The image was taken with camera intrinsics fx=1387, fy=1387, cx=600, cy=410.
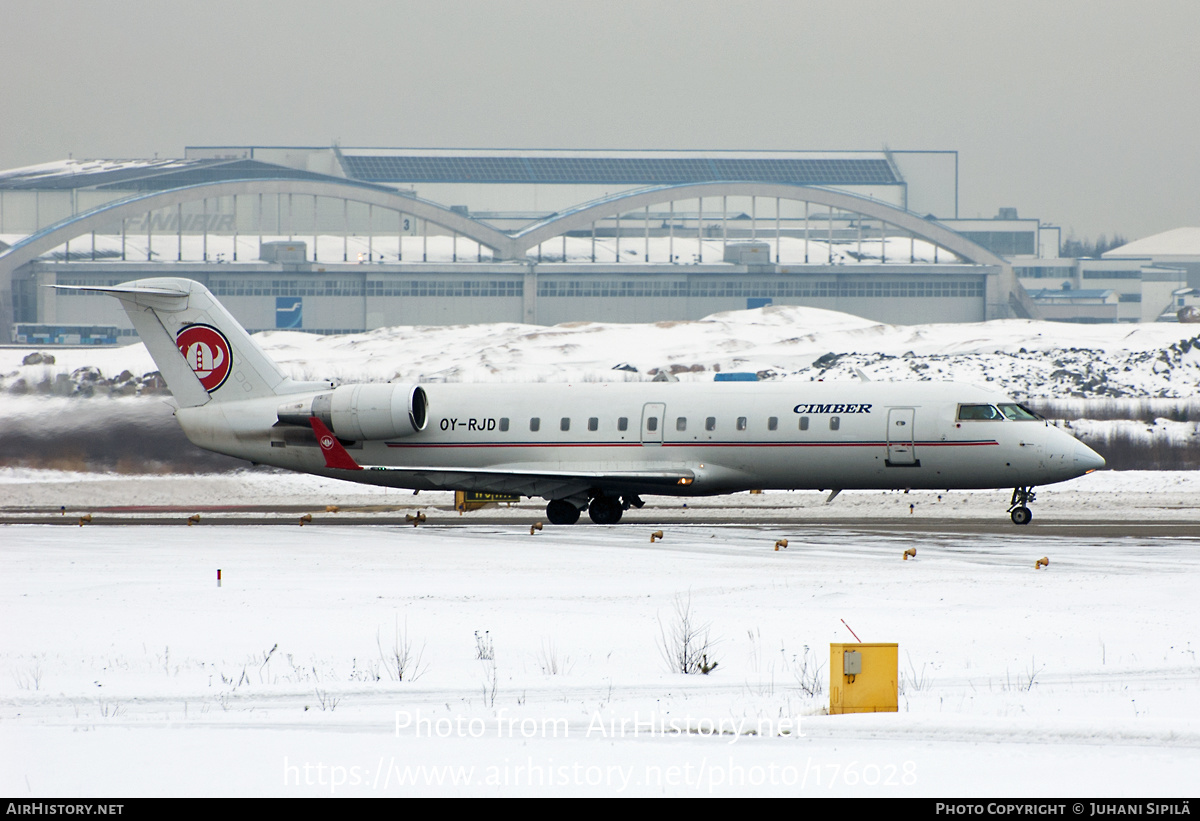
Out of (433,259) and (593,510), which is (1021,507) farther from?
(433,259)

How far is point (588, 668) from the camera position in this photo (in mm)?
13094

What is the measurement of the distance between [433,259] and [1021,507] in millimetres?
75224

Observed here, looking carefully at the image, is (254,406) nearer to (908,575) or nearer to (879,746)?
(908,575)

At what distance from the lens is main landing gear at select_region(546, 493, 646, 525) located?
101 ft

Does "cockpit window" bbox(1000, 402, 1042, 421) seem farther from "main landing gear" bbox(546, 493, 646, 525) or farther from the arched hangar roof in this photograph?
the arched hangar roof

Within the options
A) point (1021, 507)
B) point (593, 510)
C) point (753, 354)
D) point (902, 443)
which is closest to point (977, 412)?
point (902, 443)

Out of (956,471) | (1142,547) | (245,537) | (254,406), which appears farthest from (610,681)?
(254,406)

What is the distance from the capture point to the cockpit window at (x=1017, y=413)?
29047 mm

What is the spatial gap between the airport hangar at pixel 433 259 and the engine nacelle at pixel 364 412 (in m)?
65.3

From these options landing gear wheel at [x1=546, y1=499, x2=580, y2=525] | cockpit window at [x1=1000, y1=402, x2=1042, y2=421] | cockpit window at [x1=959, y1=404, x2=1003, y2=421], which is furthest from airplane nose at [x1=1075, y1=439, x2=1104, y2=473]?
landing gear wheel at [x1=546, y1=499, x2=580, y2=525]

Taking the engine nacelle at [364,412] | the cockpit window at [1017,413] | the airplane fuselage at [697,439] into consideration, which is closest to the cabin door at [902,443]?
the airplane fuselage at [697,439]

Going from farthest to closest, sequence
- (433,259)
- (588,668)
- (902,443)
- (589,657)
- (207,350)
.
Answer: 1. (433,259)
2. (207,350)
3. (902,443)
4. (589,657)
5. (588,668)

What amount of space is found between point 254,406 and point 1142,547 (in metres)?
19.2

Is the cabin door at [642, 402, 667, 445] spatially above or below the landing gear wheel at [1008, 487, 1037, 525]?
above
